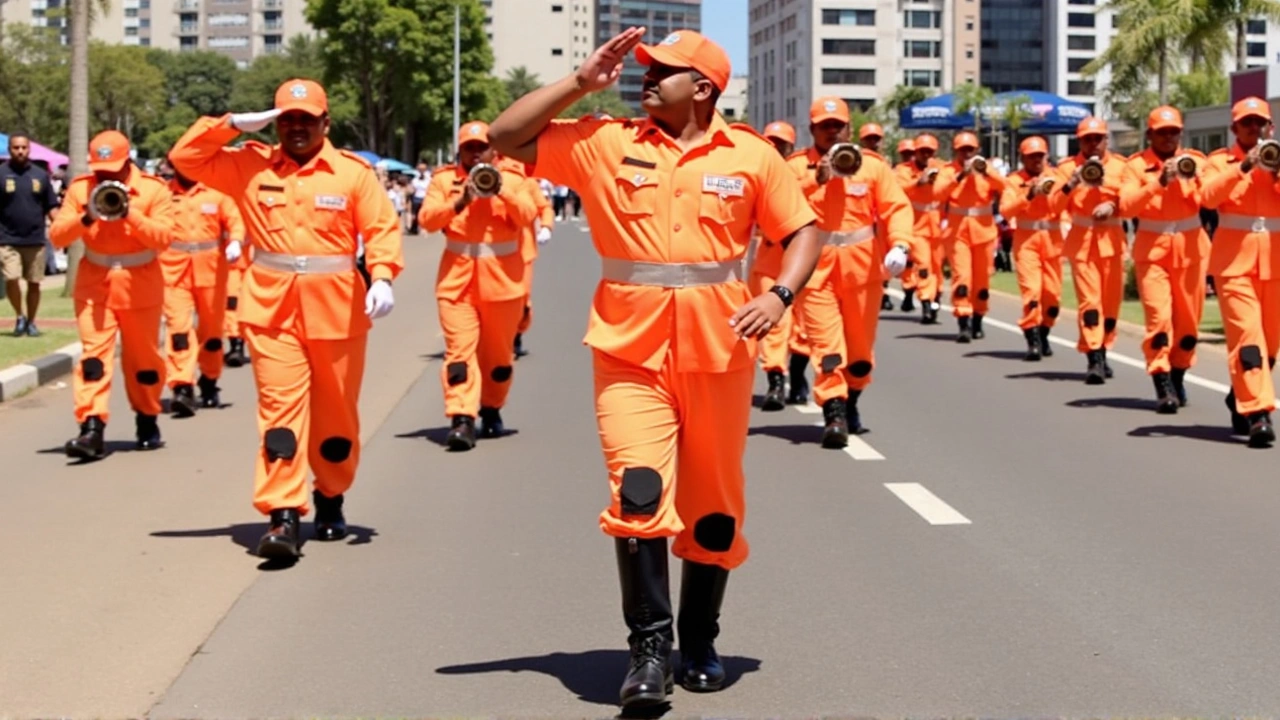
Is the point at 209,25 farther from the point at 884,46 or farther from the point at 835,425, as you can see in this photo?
the point at 835,425

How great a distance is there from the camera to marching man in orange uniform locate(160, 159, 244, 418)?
1413 cm

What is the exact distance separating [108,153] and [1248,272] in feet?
22.3

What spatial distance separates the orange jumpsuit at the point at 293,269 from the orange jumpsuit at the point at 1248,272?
5545 millimetres

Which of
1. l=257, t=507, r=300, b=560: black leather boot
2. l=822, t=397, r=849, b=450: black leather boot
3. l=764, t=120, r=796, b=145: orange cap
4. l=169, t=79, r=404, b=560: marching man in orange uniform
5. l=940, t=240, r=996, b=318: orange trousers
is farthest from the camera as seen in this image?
l=940, t=240, r=996, b=318: orange trousers

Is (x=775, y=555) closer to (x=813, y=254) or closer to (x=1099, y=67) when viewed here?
(x=813, y=254)

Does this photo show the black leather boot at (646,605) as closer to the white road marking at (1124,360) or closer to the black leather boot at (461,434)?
the black leather boot at (461,434)

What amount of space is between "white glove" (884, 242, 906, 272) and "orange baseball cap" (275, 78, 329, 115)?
376cm

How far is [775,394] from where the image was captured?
13.9 metres

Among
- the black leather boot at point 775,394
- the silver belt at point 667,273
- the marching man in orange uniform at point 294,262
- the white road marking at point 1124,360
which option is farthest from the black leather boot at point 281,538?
the white road marking at point 1124,360

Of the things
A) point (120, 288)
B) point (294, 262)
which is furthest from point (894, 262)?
point (120, 288)

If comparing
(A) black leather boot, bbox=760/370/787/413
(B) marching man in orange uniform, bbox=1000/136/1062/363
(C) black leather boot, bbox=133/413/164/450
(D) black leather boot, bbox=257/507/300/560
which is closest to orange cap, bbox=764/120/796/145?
(A) black leather boot, bbox=760/370/787/413

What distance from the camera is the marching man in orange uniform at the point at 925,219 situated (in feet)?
70.4

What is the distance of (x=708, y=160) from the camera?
5.96 metres

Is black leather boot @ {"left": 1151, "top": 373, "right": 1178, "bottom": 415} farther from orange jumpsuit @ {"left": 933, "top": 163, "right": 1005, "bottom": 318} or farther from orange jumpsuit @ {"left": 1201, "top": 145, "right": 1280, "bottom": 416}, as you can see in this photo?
orange jumpsuit @ {"left": 933, "top": 163, "right": 1005, "bottom": 318}
